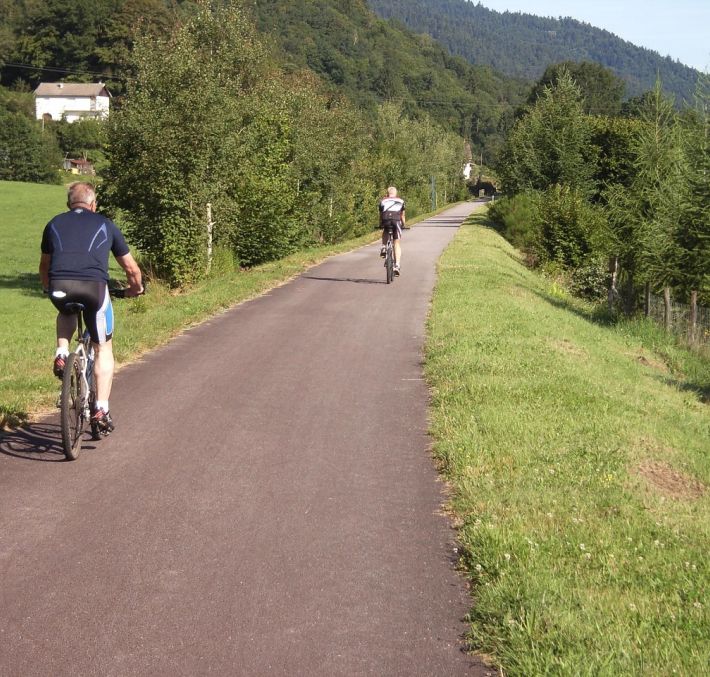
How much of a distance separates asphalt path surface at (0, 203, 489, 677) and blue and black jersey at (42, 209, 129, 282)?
1.42 metres

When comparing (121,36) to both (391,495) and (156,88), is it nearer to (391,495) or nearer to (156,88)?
(156,88)

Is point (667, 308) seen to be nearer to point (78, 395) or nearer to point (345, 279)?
point (345, 279)

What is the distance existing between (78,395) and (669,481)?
4.66m

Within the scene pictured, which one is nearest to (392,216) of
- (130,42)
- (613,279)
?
→ (613,279)

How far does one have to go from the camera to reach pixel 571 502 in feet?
19.5

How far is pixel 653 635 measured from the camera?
404 cm

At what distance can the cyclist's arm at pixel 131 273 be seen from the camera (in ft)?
23.6

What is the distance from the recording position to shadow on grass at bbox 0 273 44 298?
31292 millimetres

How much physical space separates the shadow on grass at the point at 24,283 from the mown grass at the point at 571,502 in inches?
863

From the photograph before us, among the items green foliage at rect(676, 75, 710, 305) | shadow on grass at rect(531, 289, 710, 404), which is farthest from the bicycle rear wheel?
green foliage at rect(676, 75, 710, 305)

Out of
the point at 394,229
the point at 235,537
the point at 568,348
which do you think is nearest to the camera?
the point at 235,537

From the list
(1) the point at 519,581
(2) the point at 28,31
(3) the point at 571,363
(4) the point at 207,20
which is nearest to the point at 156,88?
(4) the point at 207,20

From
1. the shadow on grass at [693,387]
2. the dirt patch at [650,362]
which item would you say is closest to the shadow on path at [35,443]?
the shadow on grass at [693,387]

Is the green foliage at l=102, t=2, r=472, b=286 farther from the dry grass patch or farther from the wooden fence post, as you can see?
the dry grass patch
